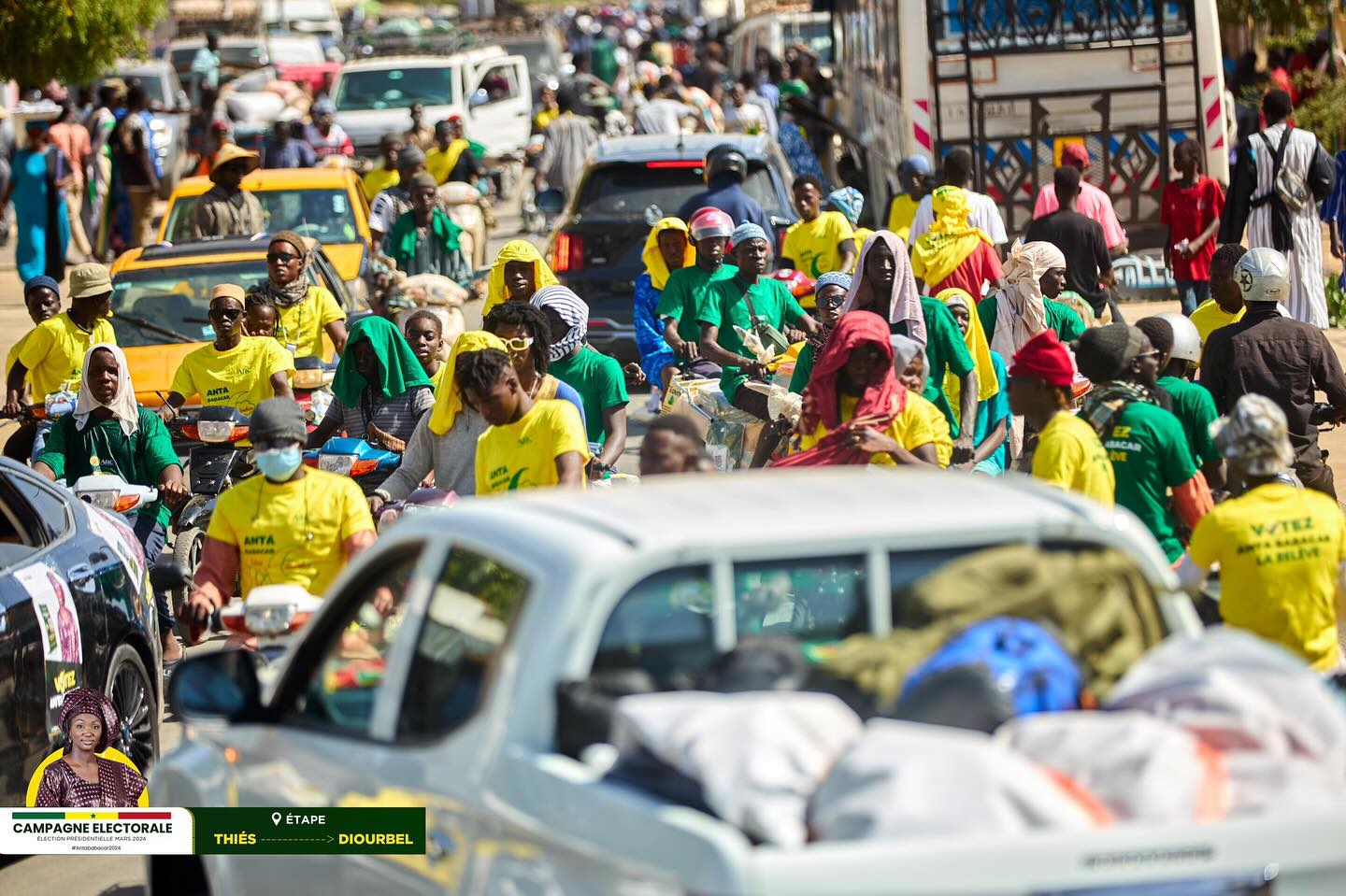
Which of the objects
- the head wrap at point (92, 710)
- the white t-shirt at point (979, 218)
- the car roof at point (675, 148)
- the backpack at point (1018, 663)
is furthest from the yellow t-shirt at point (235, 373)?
the backpack at point (1018, 663)

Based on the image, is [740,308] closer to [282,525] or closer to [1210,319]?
[1210,319]

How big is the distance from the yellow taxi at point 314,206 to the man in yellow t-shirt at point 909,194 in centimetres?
402

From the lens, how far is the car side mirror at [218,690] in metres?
4.64

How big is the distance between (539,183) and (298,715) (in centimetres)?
2070

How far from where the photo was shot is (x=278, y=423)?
6836 millimetres

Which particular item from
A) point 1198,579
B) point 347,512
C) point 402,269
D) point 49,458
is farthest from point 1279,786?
point 402,269

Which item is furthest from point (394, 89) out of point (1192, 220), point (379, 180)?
point (1192, 220)

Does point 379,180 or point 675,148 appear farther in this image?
point 379,180

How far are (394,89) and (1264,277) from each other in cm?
2379

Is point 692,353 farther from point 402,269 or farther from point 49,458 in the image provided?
point 402,269

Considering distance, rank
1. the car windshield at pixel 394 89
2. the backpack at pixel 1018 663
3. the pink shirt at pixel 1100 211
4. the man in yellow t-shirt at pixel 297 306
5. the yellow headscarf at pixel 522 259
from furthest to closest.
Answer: the car windshield at pixel 394 89, the pink shirt at pixel 1100 211, the man in yellow t-shirt at pixel 297 306, the yellow headscarf at pixel 522 259, the backpack at pixel 1018 663

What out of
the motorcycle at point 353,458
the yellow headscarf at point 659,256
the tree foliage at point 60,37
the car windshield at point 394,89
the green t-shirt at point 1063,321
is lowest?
the motorcycle at point 353,458

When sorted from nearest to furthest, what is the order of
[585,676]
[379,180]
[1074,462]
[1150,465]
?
[585,676], [1074,462], [1150,465], [379,180]

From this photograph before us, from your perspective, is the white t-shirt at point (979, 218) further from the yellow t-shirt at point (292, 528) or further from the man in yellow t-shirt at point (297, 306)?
the yellow t-shirt at point (292, 528)
